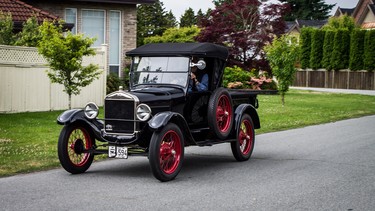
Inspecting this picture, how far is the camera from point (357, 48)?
46.1 meters

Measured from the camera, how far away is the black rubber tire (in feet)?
36.2

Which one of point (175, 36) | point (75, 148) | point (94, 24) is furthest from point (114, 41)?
point (175, 36)

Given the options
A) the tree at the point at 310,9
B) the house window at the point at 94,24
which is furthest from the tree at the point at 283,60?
the tree at the point at 310,9

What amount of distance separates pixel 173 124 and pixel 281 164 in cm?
245

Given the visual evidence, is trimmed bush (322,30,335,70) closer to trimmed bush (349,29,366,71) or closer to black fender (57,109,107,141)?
trimmed bush (349,29,366,71)

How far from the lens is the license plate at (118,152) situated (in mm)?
9934

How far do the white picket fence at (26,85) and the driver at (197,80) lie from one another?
10.0m

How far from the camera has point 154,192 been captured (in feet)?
28.9

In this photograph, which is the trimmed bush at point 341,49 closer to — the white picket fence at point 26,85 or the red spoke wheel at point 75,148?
the white picket fence at point 26,85

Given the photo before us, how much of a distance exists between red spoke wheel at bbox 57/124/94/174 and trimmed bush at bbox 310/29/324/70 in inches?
1594

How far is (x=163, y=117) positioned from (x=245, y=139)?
115 inches

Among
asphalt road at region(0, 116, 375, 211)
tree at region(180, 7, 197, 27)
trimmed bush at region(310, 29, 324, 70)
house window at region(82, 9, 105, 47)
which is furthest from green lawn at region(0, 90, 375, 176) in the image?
tree at region(180, 7, 197, 27)

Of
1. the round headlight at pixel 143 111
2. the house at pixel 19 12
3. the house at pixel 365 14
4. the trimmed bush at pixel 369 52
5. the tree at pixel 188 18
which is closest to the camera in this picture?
the round headlight at pixel 143 111

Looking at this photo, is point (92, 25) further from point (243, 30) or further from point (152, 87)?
point (152, 87)
